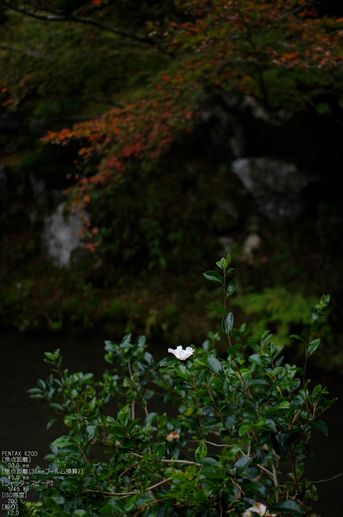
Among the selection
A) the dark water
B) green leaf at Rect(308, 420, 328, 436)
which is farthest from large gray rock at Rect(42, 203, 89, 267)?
green leaf at Rect(308, 420, 328, 436)

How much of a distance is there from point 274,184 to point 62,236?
4864mm

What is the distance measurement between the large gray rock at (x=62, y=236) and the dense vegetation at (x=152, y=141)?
323 mm

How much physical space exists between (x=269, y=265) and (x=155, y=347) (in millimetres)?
2610

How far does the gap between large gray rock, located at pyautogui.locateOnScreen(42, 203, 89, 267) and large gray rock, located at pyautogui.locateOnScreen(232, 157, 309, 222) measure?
366 centimetres

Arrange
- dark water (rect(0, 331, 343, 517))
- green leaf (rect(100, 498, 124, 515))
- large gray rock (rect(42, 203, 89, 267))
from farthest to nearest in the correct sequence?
large gray rock (rect(42, 203, 89, 267)), dark water (rect(0, 331, 343, 517)), green leaf (rect(100, 498, 124, 515))

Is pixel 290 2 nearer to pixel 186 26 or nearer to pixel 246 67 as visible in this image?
pixel 186 26

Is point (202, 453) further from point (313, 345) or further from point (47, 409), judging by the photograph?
point (47, 409)

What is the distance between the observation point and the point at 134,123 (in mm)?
3592

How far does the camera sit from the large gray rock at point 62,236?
21.4 ft

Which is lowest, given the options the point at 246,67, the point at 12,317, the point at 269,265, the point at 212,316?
the point at 12,317

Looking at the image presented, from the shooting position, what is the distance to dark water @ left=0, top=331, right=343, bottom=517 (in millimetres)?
2891

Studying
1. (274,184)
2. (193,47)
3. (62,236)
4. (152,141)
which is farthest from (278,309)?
(62,236)

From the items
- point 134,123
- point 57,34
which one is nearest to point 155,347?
point 134,123

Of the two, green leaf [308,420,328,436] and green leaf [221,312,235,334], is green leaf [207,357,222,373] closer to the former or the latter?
green leaf [221,312,235,334]
